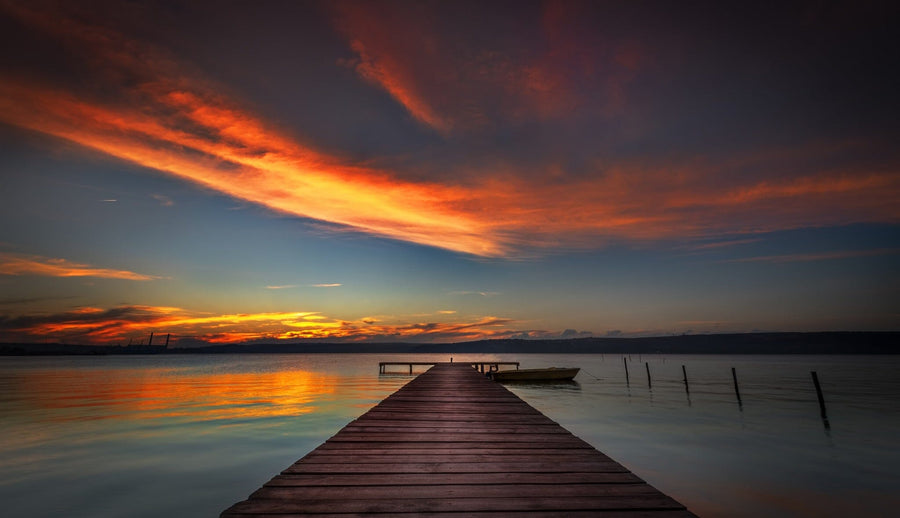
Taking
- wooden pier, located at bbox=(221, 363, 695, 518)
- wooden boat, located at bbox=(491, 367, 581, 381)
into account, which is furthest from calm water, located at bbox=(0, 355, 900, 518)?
wooden boat, located at bbox=(491, 367, 581, 381)

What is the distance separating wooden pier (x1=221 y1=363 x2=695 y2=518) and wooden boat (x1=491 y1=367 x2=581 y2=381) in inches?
1223

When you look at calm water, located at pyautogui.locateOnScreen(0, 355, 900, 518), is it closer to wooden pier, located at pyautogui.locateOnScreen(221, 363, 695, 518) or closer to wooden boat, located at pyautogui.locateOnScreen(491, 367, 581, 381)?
wooden pier, located at pyautogui.locateOnScreen(221, 363, 695, 518)

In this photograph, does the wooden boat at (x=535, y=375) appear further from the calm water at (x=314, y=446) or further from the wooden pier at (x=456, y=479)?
the wooden pier at (x=456, y=479)

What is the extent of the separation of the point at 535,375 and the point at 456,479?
120 ft

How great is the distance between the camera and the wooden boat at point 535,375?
124ft

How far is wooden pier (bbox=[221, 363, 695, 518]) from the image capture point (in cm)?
379

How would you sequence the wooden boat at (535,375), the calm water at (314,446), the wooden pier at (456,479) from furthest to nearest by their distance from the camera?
the wooden boat at (535,375) < the calm water at (314,446) < the wooden pier at (456,479)

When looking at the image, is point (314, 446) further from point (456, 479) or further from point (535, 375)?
point (535, 375)

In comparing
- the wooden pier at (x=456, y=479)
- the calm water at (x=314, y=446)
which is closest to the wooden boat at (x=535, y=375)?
the calm water at (x=314, y=446)

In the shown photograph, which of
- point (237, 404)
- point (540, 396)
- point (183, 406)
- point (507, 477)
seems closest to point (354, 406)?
point (237, 404)

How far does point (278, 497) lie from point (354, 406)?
22499mm

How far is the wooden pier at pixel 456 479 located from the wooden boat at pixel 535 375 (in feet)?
102

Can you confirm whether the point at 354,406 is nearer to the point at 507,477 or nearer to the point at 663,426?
the point at 663,426

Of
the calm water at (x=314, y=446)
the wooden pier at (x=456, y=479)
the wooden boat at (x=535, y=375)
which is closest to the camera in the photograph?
the wooden pier at (x=456, y=479)
